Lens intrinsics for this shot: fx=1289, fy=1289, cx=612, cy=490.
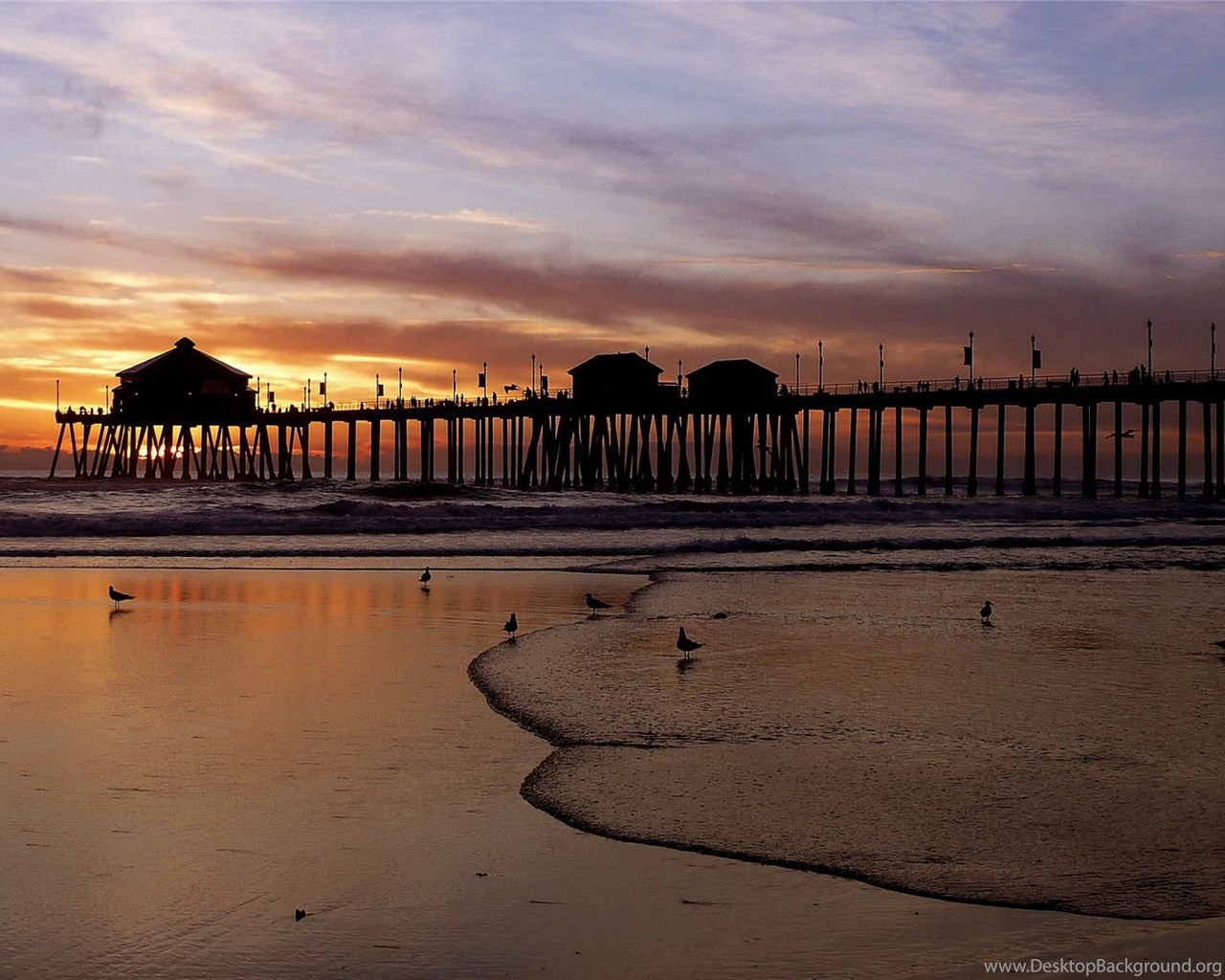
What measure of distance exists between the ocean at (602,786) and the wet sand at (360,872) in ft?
0.07

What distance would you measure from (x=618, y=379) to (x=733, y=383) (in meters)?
6.14

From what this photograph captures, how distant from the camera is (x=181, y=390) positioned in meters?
81.3

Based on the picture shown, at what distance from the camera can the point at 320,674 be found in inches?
396

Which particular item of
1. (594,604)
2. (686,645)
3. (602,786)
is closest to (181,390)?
(594,604)

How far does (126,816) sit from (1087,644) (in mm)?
9128

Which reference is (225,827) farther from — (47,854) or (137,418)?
(137,418)

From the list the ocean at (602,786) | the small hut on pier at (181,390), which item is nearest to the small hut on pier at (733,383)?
the small hut on pier at (181,390)

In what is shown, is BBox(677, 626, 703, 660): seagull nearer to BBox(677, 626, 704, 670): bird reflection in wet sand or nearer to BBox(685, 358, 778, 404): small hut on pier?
BBox(677, 626, 704, 670): bird reflection in wet sand

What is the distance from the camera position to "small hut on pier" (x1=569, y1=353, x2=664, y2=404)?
67.2m

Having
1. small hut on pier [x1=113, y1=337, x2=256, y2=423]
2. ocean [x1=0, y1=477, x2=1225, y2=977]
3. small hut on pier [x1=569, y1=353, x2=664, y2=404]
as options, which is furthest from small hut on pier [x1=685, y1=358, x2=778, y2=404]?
ocean [x1=0, y1=477, x2=1225, y2=977]

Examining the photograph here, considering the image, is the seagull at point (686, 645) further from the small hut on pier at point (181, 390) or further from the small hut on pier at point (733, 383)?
the small hut on pier at point (181, 390)

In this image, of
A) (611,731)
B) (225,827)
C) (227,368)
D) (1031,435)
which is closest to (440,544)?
(611,731)

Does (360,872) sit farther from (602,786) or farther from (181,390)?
(181,390)

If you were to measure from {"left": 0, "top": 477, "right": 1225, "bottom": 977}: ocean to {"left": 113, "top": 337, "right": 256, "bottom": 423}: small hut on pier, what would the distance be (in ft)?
225
